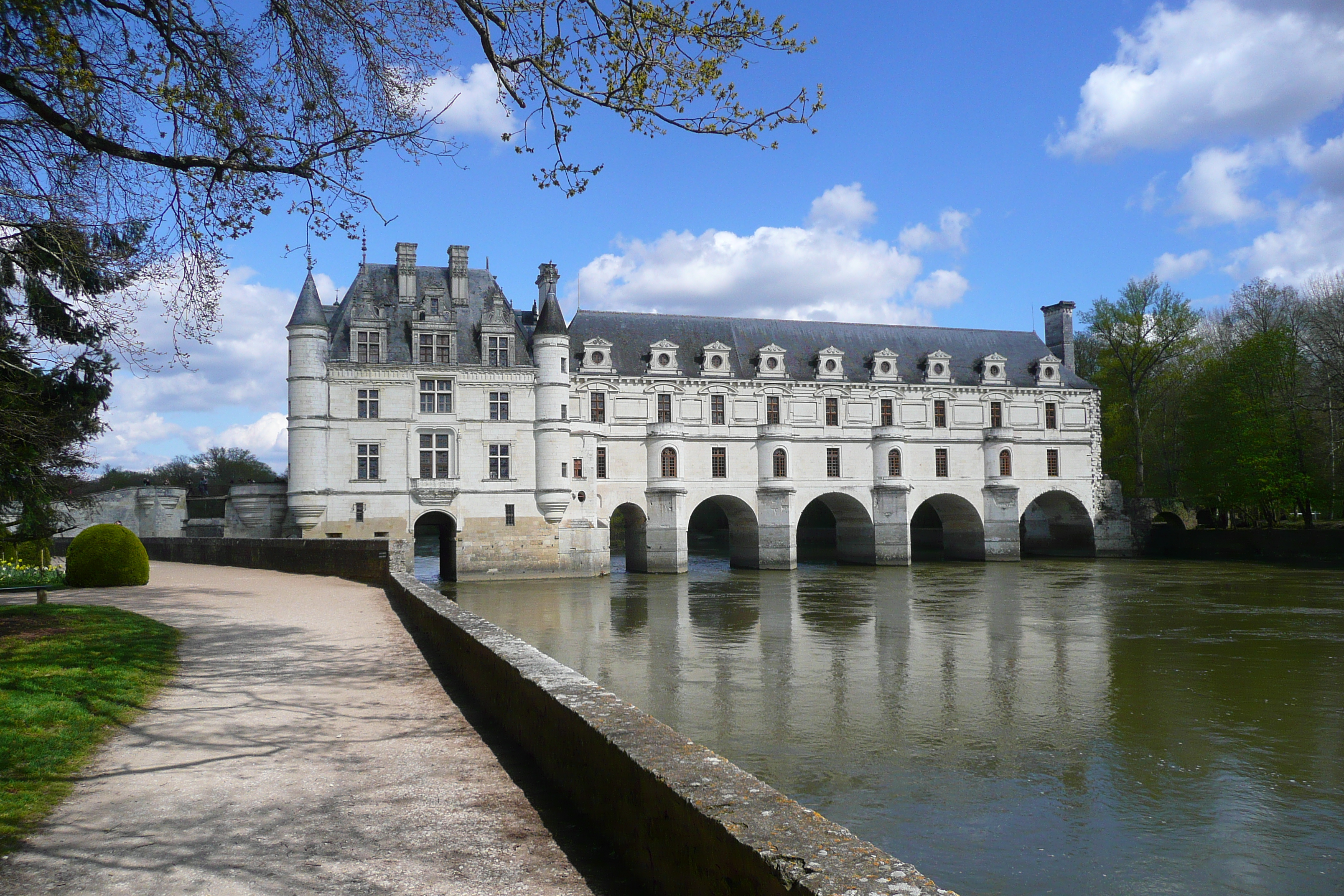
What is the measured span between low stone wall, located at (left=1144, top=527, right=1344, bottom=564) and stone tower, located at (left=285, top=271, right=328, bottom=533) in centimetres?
3715

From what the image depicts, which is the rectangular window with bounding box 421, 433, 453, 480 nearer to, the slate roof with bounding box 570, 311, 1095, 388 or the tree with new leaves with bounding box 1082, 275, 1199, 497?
the slate roof with bounding box 570, 311, 1095, 388

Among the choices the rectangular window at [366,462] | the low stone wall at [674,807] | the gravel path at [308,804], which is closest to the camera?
the low stone wall at [674,807]

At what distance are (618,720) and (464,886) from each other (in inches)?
47.1

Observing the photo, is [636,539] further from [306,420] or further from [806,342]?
[306,420]

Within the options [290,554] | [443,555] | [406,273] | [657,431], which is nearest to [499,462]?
[443,555]

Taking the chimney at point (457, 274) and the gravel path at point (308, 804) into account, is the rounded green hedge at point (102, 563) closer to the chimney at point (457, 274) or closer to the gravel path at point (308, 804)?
the gravel path at point (308, 804)

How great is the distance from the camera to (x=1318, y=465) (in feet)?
127

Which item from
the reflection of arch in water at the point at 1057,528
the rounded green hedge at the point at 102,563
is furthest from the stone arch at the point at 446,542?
the reflection of arch in water at the point at 1057,528

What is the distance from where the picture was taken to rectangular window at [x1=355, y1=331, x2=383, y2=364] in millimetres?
33438

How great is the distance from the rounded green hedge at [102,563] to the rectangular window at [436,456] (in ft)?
47.0

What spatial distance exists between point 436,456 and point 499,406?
10.00ft

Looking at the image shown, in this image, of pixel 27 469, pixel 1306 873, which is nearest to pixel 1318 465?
pixel 1306 873

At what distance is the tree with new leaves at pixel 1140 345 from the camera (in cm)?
4659

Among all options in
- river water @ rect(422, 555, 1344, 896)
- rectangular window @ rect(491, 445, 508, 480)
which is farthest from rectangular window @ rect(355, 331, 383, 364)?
river water @ rect(422, 555, 1344, 896)
